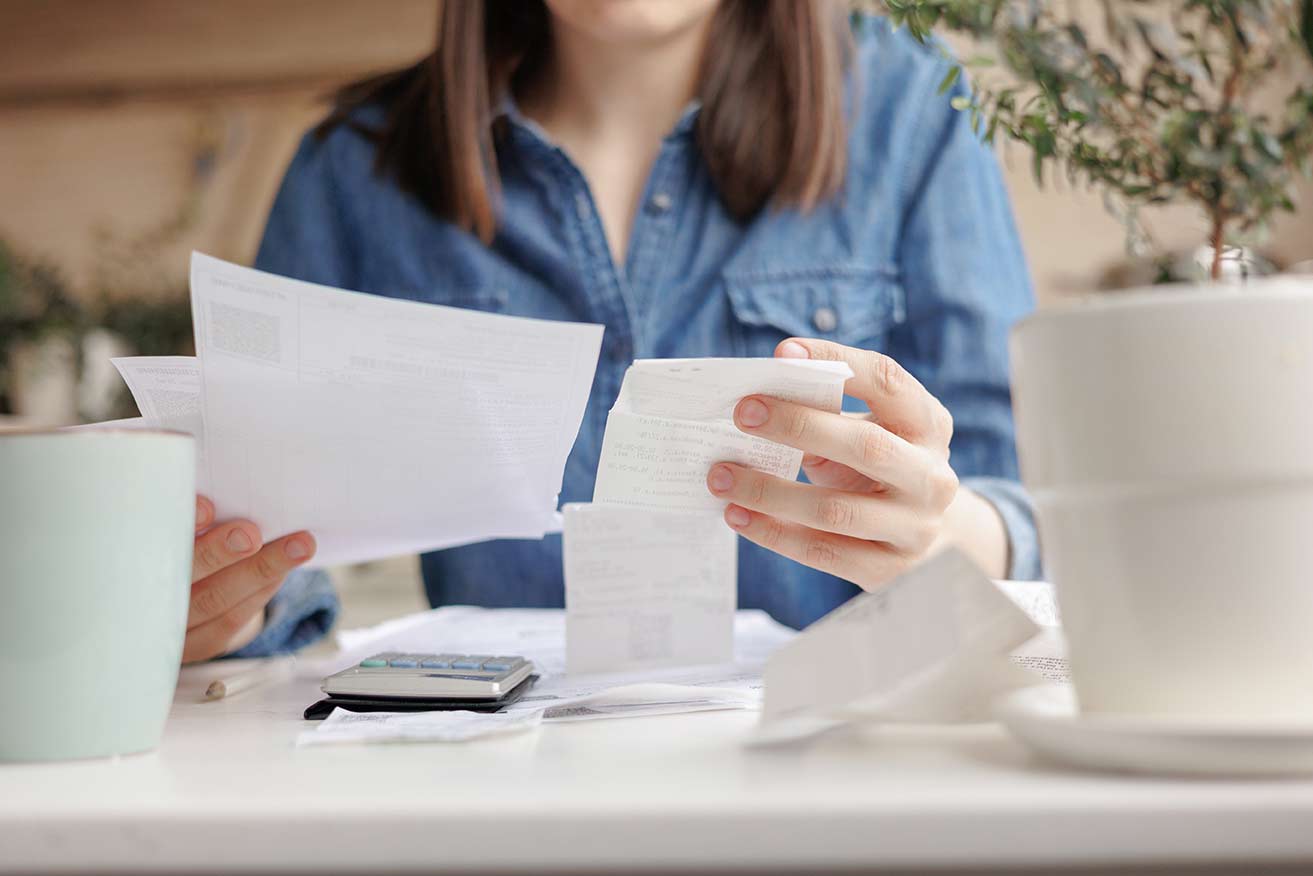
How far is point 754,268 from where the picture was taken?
1.19m

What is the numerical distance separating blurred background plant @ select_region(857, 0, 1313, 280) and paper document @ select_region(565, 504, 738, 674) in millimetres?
294

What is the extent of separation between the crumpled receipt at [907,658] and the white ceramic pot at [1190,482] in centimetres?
4

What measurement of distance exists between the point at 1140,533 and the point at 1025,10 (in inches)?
10.5

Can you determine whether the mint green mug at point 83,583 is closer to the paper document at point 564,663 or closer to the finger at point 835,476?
the paper document at point 564,663

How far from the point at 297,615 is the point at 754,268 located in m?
0.60

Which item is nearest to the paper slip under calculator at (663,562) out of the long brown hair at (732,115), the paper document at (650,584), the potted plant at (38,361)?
the paper document at (650,584)

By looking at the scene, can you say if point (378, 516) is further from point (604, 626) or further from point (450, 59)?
point (450, 59)

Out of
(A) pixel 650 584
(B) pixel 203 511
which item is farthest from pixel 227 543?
(A) pixel 650 584

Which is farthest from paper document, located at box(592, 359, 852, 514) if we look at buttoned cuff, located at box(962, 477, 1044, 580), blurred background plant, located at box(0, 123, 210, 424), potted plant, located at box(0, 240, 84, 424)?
potted plant, located at box(0, 240, 84, 424)

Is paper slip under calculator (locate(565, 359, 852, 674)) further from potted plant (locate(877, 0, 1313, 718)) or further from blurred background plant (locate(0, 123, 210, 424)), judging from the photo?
blurred background plant (locate(0, 123, 210, 424))

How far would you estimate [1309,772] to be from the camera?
0.30 metres

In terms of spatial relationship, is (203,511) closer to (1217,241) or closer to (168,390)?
(168,390)

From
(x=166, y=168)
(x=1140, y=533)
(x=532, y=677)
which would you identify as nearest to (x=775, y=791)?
(x=1140, y=533)

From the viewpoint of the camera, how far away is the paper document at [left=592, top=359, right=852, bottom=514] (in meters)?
0.50
